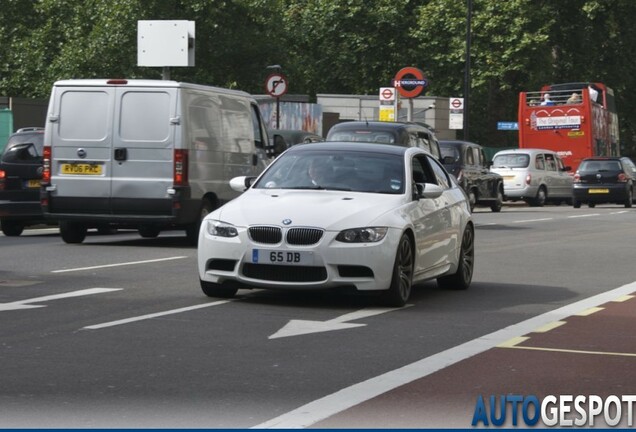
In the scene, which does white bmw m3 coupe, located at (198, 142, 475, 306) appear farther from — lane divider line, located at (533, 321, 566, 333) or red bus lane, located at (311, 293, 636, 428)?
red bus lane, located at (311, 293, 636, 428)

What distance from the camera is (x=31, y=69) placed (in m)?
66.2

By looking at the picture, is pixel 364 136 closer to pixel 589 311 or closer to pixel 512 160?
pixel 589 311

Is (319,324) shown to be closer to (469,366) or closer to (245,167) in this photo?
(469,366)

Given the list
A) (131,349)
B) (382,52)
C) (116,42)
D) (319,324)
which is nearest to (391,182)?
(319,324)

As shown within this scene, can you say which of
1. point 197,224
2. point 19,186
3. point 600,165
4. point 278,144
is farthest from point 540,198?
point 197,224

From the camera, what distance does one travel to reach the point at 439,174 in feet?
51.2

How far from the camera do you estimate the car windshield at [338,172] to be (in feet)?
46.6

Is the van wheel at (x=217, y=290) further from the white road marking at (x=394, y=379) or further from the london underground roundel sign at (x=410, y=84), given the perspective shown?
the london underground roundel sign at (x=410, y=84)

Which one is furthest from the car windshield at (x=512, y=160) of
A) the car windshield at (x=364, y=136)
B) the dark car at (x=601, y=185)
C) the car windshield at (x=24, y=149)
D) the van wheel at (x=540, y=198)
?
the car windshield at (x=24, y=149)

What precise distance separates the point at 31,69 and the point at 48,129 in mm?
46112

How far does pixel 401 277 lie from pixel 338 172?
1.47m

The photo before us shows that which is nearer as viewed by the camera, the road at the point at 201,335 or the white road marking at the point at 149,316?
the road at the point at 201,335

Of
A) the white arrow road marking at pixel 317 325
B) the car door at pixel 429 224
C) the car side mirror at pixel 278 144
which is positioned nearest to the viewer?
the white arrow road marking at pixel 317 325

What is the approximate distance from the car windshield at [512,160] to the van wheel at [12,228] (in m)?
25.8
